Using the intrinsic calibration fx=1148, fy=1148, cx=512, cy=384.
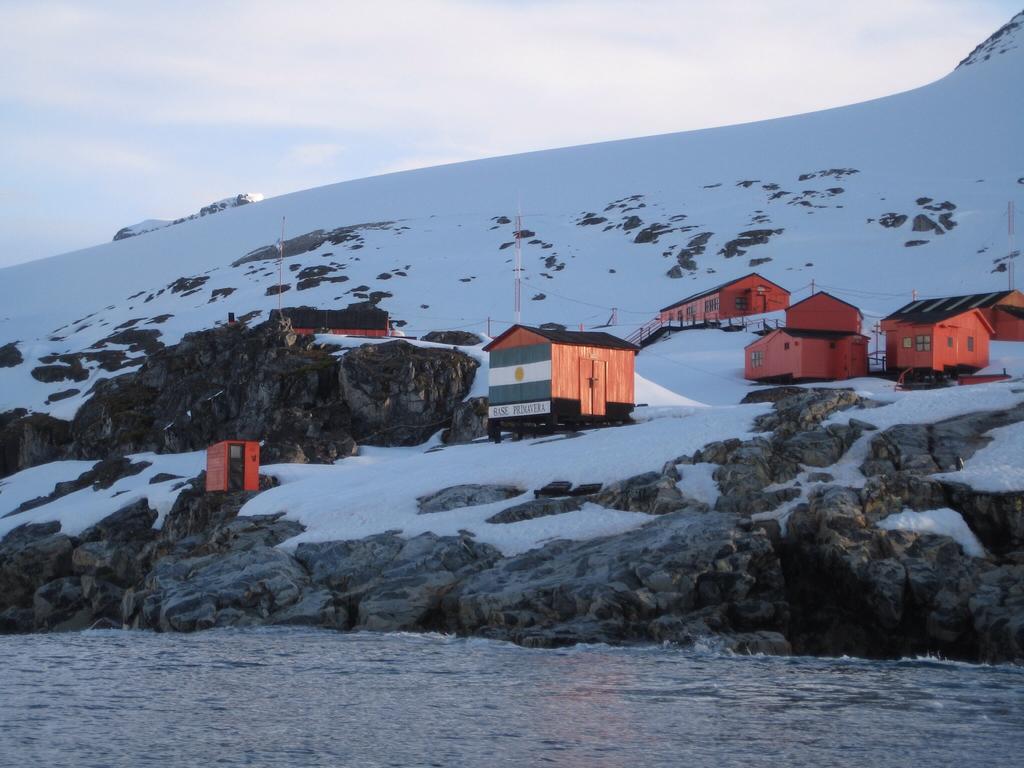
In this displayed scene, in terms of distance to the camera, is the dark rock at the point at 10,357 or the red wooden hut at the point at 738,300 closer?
the red wooden hut at the point at 738,300

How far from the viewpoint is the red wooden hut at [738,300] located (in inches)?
3327

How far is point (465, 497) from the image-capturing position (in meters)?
38.4

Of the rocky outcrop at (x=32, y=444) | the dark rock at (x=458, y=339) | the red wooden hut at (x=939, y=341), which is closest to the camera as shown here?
the red wooden hut at (x=939, y=341)

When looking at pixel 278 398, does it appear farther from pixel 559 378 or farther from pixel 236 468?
pixel 559 378

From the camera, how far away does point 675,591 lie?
2883cm

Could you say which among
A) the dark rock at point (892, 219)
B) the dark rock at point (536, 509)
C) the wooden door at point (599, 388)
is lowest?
the dark rock at point (536, 509)

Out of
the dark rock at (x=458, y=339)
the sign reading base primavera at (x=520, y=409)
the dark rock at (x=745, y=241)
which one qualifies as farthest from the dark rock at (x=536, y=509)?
the dark rock at (x=745, y=241)

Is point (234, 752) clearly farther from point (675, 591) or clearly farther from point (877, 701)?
point (675, 591)

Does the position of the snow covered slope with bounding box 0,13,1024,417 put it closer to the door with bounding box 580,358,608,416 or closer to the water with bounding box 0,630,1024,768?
the door with bounding box 580,358,608,416

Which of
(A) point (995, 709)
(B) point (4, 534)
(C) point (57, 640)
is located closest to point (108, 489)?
(B) point (4, 534)

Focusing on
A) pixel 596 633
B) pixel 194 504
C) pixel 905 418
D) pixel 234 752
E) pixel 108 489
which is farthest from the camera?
pixel 108 489

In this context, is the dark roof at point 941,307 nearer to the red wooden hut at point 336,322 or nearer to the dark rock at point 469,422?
the dark rock at point 469,422

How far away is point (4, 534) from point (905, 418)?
1469 inches

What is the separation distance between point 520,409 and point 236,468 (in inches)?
472
